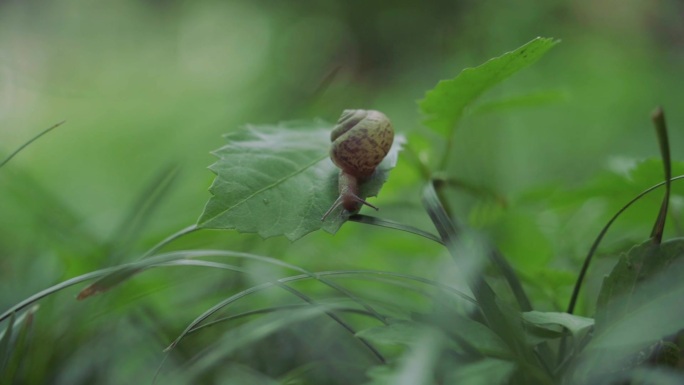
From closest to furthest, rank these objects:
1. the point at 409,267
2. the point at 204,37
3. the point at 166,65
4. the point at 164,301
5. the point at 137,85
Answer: the point at 164,301
the point at 409,267
the point at 137,85
the point at 166,65
the point at 204,37

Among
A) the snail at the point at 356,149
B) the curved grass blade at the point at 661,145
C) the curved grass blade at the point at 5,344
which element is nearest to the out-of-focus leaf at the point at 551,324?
the curved grass blade at the point at 661,145

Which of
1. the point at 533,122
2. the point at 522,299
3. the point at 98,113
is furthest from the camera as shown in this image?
the point at 98,113

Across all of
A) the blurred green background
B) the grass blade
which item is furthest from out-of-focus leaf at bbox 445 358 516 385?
the blurred green background

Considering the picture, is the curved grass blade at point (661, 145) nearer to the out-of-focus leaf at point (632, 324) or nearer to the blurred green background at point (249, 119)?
the out-of-focus leaf at point (632, 324)

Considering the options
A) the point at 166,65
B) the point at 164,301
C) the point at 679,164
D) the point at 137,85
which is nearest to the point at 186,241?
the point at 164,301

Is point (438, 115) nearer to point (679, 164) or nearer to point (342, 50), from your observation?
point (679, 164)

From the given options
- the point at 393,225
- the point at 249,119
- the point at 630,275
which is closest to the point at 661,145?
the point at 630,275
